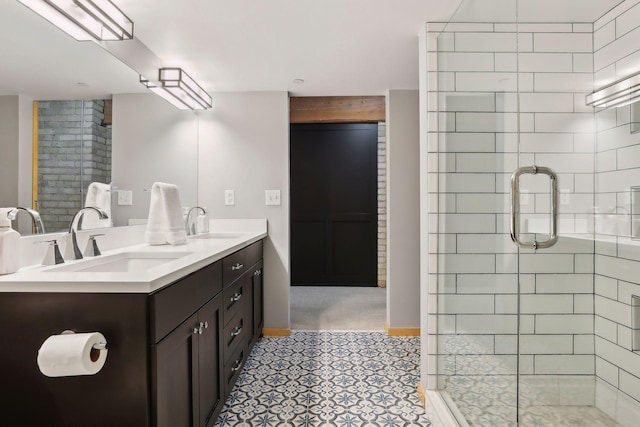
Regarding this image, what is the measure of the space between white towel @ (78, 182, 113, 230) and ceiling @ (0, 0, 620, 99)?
17.7 inches

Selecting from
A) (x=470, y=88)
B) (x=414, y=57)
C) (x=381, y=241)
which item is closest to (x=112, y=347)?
(x=470, y=88)

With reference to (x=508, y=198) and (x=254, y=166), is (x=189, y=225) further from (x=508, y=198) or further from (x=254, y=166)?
(x=508, y=198)

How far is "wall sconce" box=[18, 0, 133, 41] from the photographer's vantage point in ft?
4.85

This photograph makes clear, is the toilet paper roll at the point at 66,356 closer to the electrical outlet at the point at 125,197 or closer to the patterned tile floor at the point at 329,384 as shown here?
the patterned tile floor at the point at 329,384

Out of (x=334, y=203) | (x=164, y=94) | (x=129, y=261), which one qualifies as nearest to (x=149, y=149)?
(x=164, y=94)

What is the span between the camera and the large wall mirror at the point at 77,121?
1.47 m

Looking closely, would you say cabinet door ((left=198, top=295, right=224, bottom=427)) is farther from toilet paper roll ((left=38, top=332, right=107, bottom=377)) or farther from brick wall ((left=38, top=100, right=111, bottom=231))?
brick wall ((left=38, top=100, right=111, bottom=231))

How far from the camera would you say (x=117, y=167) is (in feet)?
7.13

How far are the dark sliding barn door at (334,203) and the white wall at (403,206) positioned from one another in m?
1.83

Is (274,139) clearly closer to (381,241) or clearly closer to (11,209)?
(11,209)

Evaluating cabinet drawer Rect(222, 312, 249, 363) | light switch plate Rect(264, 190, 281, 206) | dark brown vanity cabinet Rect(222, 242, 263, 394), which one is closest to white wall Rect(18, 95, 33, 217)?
dark brown vanity cabinet Rect(222, 242, 263, 394)

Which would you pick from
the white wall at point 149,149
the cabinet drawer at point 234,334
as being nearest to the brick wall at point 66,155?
the white wall at point 149,149

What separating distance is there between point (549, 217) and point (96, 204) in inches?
78.2

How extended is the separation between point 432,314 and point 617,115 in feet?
4.24
